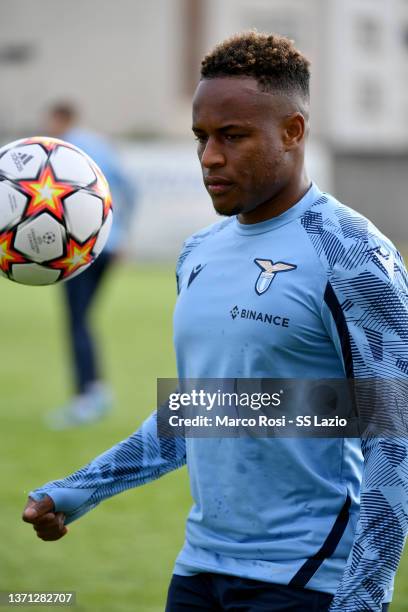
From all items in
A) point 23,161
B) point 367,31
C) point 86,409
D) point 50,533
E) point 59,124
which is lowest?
point 86,409

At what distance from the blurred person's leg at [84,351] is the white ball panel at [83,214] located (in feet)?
19.0

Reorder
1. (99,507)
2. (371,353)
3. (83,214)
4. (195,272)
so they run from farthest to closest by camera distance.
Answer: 1. (99,507)
2. (83,214)
3. (195,272)
4. (371,353)

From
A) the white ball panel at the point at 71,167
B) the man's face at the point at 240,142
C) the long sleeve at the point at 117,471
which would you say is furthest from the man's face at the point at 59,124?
the man's face at the point at 240,142

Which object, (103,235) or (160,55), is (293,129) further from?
(160,55)

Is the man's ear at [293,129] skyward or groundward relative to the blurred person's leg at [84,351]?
skyward

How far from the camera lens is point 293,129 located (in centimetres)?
309

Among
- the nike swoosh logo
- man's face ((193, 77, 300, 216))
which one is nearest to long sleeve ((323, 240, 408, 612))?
man's face ((193, 77, 300, 216))

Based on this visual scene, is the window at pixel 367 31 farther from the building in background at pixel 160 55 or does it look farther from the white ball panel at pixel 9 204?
the white ball panel at pixel 9 204

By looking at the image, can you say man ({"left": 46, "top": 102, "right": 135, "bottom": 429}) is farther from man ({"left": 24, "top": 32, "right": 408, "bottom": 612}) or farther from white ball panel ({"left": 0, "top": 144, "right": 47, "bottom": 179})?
man ({"left": 24, "top": 32, "right": 408, "bottom": 612})

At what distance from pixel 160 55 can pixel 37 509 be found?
52.3 metres

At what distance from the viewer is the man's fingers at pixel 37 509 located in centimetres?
314

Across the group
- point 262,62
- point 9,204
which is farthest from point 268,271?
point 9,204

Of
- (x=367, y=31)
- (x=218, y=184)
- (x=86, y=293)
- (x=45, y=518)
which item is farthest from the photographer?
(x=367, y=31)

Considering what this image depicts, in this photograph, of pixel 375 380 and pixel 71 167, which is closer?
pixel 375 380
